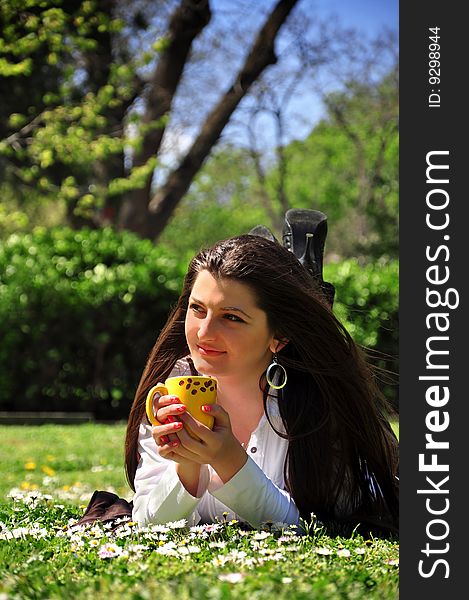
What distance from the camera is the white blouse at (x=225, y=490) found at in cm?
298

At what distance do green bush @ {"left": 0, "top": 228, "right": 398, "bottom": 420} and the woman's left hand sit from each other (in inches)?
303

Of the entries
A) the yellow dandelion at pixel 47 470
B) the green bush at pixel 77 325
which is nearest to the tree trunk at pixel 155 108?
the green bush at pixel 77 325

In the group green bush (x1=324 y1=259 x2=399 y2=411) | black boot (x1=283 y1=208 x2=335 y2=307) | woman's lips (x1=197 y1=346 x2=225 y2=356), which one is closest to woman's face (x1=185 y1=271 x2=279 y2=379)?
woman's lips (x1=197 y1=346 x2=225 y2=356)

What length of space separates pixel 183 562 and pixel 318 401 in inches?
40.6

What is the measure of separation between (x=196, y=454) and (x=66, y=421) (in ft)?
26.3

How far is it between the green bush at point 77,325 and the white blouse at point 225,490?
7.36 metres

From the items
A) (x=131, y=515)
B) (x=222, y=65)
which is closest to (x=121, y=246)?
(x=131, y=515)

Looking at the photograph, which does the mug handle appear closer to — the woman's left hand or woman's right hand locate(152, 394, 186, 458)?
woman's right hand locate(152, 394, 186, 458)

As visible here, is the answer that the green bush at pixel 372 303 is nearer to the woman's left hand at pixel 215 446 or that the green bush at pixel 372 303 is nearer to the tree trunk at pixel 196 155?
the tree trunk at pixel 196 155

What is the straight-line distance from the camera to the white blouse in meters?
2.98

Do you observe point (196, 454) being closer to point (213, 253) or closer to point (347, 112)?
point (213, 253)

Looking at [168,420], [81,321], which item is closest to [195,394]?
[168,420]

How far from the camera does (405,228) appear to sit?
2.55 m

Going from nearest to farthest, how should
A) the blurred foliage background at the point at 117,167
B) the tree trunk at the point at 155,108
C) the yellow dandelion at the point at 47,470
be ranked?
the yellow dandelion at the point at 47,470, the blurred foliage background at the point at 117,167, the tree trunk at the point at 155,108
